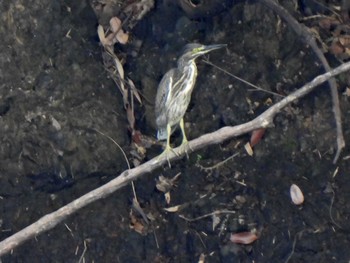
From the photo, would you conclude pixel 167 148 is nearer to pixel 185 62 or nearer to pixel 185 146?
pixel 185 146

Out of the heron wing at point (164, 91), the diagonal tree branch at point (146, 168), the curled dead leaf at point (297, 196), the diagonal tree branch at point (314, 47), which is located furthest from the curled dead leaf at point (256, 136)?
the heron wing at point (164, 91)

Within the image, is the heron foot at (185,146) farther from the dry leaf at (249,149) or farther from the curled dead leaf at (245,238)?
the curled dead leaf at (245,238)

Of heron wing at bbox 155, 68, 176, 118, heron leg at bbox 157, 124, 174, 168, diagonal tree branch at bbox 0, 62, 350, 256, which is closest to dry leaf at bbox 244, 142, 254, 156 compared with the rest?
diagonal tree branch at bbox 0, 62, 350, 256

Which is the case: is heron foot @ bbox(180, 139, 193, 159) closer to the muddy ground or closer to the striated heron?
the striated heron

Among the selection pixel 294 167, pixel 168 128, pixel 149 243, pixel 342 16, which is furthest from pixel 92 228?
pixel 342 16

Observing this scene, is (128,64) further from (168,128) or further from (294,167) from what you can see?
(294,167)

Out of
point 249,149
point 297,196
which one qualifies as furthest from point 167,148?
point 297,196
